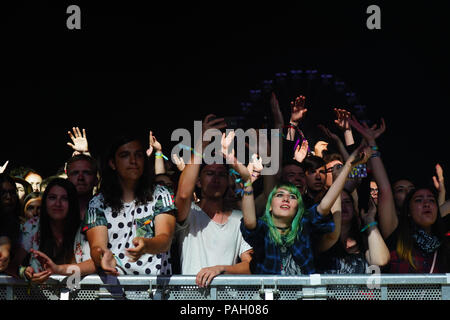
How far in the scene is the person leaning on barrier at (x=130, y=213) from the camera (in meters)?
3.57

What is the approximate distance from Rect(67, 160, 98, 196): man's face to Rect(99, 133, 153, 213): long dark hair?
0.67m

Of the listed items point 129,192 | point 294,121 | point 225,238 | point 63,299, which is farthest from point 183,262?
point 294,121

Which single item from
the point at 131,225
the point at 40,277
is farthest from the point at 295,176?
the point at 40,277

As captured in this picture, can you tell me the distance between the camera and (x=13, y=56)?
258 inches

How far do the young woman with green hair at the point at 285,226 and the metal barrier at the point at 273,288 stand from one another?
0.69 meters

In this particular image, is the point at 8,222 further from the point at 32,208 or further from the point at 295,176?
the point at 295,176

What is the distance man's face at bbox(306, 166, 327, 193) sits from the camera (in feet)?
15.9

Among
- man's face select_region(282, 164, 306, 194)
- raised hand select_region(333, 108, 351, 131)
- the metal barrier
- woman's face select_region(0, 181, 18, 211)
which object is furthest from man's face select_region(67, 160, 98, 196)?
raised hand select_region(333, 108, 351, 131)

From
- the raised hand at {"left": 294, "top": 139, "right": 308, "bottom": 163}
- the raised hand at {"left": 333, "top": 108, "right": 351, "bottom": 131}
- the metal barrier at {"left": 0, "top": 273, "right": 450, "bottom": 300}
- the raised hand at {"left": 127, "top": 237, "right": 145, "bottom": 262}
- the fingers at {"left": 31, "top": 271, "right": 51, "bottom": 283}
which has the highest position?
the raised hand at {"left": 333, "top": 108, "right": 351, "bottom": 131}

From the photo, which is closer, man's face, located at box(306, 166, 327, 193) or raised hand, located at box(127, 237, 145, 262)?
raised hand, located at box(127, 237, 145, 262)

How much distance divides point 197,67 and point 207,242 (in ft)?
10.8

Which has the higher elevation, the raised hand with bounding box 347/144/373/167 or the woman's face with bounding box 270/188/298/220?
the raised hand with bounding box 347/144/373/167

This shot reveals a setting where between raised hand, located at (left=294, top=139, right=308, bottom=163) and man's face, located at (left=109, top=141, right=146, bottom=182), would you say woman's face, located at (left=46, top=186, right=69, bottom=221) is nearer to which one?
man's face, located at (left=109, top=141, right=146, bottom=182)

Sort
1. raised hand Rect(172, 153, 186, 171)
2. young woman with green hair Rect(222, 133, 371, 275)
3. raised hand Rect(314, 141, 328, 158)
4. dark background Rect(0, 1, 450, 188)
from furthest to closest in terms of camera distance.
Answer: dark background Rect(0, 1, 450, 188)
raised hand Rect(314, 141, 328, 158)
raised hand Rect(172, 153, 186, 171)
young woman with green hair Rect(222, 133, 371, 275)
